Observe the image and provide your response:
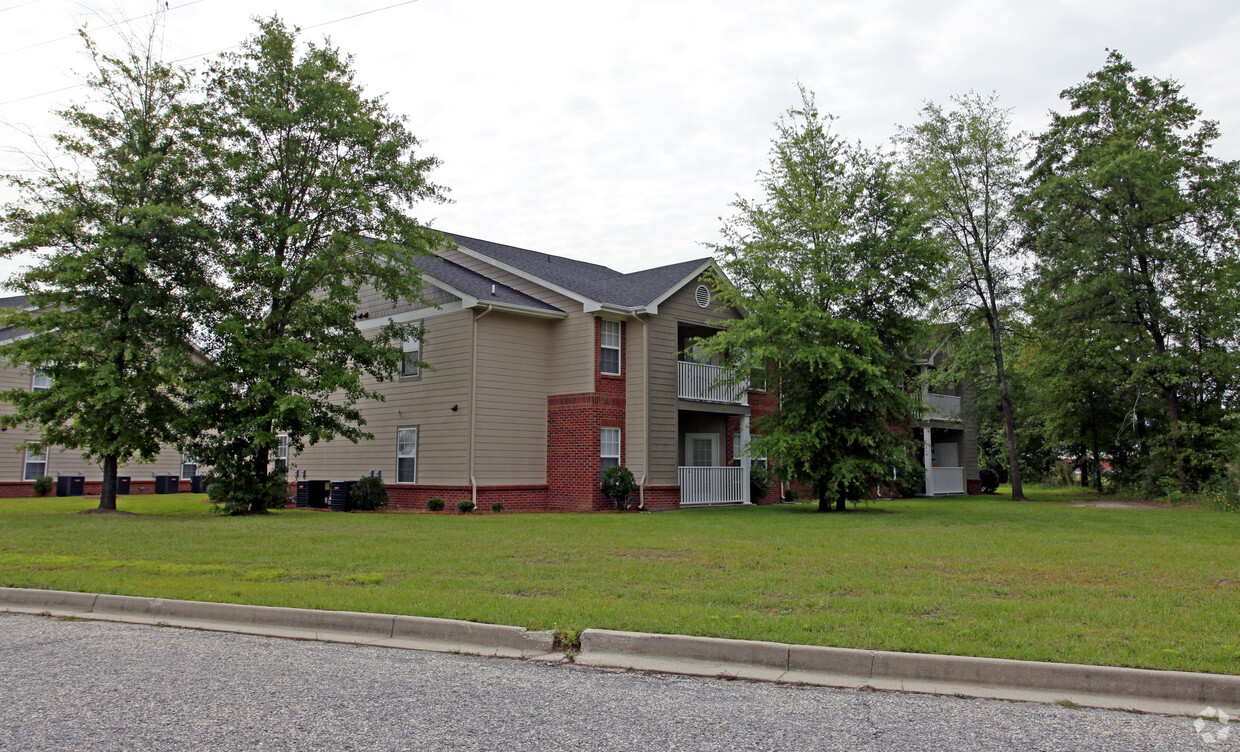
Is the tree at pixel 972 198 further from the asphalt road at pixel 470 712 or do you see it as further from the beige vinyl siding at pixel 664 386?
the asphalt road at pixel 470 712

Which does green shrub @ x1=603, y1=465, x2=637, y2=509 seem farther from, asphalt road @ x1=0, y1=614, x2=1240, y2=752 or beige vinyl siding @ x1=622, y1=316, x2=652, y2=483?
asphalt road @ x1=0, y1=614, x2=1240, y2=752

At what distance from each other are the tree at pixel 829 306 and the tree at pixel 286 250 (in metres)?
8.53

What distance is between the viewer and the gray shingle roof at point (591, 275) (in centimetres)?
2333

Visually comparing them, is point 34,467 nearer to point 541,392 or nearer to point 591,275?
point 541,392

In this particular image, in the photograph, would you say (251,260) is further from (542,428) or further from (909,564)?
(909,564)

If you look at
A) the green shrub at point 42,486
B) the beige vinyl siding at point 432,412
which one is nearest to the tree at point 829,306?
the beige vinyl siding at point 432,412

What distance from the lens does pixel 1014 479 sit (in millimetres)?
30219

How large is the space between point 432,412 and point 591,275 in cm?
737

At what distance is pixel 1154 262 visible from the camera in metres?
→ 27.2

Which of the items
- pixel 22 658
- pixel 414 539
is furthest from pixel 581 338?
pixel 22 658

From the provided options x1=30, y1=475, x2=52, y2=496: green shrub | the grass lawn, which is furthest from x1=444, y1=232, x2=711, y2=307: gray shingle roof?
x1=30, y1=475, x2=52, y2=496: green shrub

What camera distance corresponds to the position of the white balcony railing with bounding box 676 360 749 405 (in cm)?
2391

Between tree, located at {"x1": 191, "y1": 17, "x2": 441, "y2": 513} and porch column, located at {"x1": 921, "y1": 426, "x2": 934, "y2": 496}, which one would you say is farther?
porch column, located at {"x1": 921, "y1": 426, "x2": 934, "y2": 496}

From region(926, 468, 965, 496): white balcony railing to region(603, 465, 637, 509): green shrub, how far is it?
1662 cm
